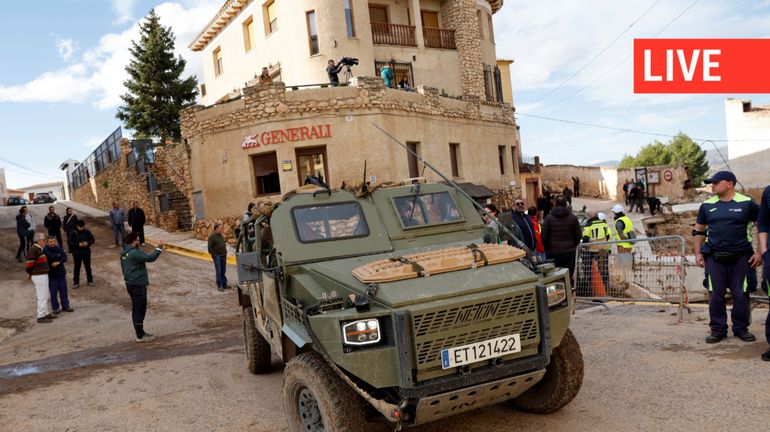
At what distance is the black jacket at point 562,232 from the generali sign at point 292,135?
12184mm

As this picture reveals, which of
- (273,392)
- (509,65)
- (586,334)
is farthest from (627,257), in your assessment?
(509,65)

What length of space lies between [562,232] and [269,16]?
834 inches

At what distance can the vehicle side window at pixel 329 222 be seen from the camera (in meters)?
5.59

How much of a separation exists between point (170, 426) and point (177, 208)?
69.3ft

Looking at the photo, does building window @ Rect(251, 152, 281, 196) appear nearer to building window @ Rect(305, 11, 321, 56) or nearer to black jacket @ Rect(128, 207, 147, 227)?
black jacket @ Rect(128, 207, 147, 227)

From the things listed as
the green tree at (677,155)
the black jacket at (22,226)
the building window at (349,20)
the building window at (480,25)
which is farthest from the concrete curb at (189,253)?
the green tree at (677,155)

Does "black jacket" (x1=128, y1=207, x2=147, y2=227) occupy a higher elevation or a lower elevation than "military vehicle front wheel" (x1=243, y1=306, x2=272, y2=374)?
higher

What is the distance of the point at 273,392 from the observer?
6.49m

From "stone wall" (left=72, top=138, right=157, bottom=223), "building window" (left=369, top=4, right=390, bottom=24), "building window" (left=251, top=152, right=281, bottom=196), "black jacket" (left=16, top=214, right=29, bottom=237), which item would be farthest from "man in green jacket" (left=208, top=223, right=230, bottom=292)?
"building window" (left=369, top=4, right=390, bottom=24)

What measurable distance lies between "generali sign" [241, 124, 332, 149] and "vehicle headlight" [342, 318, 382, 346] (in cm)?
1686

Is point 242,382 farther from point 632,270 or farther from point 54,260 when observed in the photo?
point 54,260

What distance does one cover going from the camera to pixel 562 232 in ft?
31.7

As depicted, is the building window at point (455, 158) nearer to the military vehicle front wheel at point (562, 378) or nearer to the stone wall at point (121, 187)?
the stone wall at point (121, 187)

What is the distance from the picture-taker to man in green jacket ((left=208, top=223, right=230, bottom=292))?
1440cm
